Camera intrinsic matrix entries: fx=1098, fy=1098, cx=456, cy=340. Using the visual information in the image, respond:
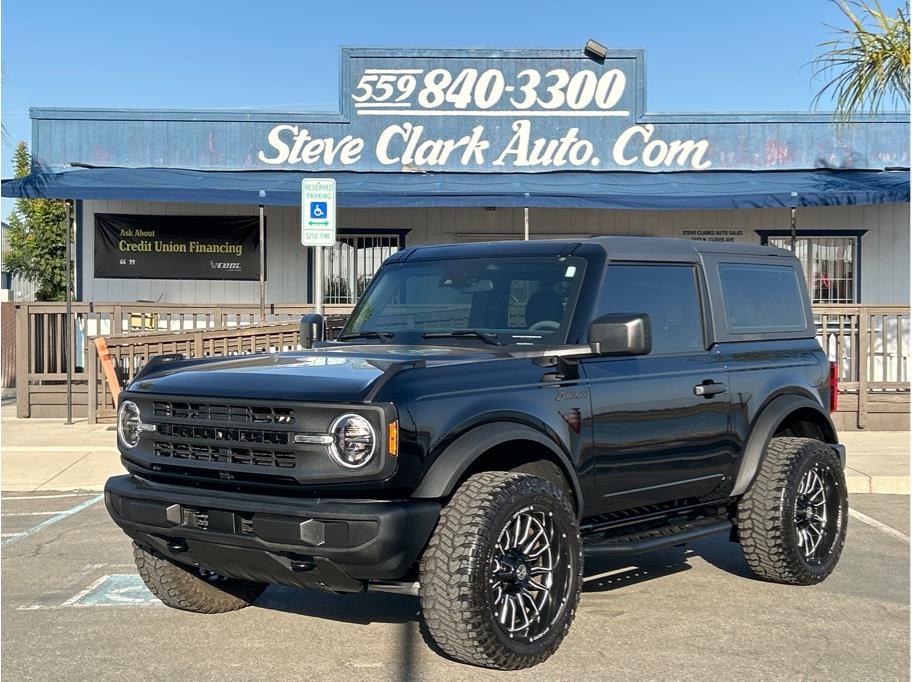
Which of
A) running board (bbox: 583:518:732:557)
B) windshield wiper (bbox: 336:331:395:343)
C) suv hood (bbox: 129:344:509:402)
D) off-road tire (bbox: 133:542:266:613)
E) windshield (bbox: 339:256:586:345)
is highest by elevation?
windshield (bbox: 339:256:586:345)

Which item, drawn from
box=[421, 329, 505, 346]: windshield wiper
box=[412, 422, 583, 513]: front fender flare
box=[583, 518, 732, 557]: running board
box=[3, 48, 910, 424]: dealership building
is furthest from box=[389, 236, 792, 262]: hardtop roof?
box=[3, 48, 910, 424]: dealership building

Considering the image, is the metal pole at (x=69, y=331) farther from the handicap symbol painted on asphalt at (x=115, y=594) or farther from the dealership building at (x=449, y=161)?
the handicap symbol painted on asphalt at (x=115, y=594)

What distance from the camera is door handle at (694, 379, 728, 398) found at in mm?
5715

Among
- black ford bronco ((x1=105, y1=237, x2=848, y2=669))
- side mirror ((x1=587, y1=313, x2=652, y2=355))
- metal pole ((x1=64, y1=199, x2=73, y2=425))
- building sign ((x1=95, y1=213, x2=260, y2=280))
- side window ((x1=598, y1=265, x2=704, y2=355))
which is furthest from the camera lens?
building sign ((x1=95, y1=213, x2=260, y2=280))

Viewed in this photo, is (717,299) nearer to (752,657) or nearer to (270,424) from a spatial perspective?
(752,657)

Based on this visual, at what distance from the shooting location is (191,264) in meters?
17.4

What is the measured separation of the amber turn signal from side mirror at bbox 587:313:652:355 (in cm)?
123

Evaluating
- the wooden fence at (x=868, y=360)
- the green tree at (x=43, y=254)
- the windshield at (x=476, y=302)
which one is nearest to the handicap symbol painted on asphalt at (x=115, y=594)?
the windshield at (x=476, y=302)

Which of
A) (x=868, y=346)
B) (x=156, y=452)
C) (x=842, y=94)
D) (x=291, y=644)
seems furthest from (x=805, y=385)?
(x=868, y=346)

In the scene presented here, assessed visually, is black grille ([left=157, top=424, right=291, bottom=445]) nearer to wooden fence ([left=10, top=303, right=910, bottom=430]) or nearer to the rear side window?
the rear side window

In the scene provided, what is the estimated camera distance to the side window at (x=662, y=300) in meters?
5.67

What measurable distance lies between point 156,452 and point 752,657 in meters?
2.81

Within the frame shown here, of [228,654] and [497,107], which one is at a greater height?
[497,107]

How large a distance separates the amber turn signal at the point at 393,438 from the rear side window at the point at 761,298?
2.66m
